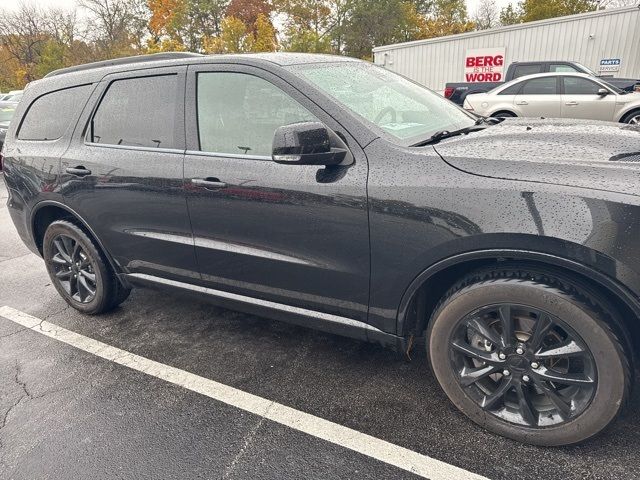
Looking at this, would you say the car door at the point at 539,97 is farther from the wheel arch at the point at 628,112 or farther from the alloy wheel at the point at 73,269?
the alloy wheel at the point at 73,269

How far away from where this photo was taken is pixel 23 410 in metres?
2.55

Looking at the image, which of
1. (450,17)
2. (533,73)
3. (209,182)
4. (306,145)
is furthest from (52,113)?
(450,17)

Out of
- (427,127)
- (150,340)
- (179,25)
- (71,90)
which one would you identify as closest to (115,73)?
(71,90)

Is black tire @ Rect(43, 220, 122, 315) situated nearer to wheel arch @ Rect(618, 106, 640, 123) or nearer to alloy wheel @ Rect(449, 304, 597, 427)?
alloy wheel @ Rect(449, 304, 597, 427)

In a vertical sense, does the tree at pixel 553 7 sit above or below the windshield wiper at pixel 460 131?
above

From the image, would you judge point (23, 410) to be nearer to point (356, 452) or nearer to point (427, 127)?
point (356, 452)

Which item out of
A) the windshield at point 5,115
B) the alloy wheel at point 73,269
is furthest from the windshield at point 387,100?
the windshield at point 5,115

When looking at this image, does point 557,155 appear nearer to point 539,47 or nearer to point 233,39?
point 539,47

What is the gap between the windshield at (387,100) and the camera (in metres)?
2.35

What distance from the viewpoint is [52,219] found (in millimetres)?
3645

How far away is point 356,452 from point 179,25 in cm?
4360

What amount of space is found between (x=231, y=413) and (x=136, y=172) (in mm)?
1565

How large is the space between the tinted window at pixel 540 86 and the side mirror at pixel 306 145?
8.94 metres

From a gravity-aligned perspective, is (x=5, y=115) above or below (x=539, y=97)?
above
